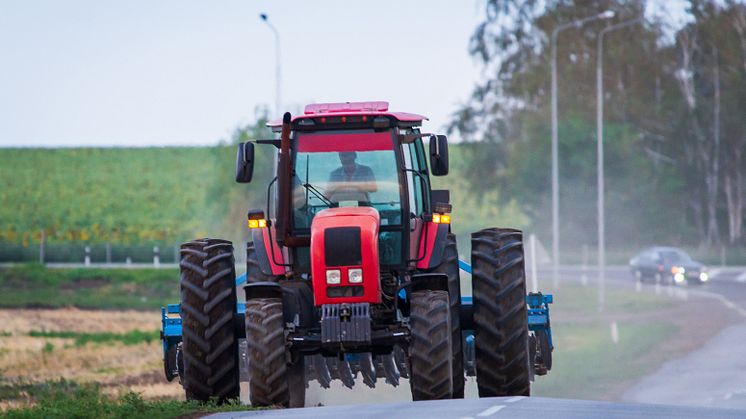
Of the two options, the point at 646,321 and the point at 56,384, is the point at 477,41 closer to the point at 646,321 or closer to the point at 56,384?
the point at 646,321

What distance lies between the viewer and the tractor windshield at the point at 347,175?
16.5 m

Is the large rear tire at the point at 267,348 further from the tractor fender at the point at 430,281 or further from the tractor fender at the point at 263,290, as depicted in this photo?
the tractor fender at the point at 430,281

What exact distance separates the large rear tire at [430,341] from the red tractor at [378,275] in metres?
0.02

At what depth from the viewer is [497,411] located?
13914 mm

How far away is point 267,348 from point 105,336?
29576mm

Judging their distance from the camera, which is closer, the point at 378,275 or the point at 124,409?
the point at 378,275

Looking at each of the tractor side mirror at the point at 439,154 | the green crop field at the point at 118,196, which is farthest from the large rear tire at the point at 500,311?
the green crop field at the point at 118,196

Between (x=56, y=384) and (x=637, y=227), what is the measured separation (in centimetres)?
6094

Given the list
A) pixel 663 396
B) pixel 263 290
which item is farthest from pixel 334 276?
pixel 663 396

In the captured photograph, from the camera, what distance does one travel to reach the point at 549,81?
87562 mm

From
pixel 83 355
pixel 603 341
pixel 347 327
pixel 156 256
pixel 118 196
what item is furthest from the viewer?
pixel 118 196

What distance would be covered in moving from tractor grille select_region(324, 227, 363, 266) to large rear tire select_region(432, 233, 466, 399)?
1.58m

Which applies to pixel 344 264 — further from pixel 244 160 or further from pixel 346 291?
pixel 244 160

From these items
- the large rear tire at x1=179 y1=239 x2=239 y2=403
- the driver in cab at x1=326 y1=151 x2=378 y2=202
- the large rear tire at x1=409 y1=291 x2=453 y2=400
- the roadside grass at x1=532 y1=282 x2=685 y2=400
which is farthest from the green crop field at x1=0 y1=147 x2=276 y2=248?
the large rear tire at x1=409 y1=291 x2=453 y2=400
